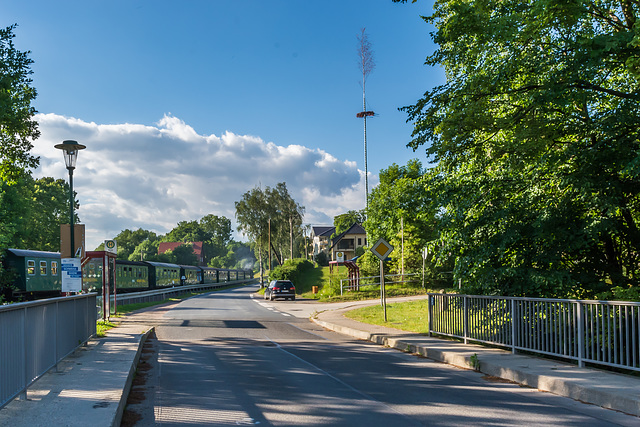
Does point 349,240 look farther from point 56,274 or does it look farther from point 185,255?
point 56,274

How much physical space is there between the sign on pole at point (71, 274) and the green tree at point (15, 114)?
18.7ft

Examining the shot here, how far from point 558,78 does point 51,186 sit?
6753 centimetres

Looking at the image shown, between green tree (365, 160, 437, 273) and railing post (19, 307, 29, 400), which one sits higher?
green tree (365, 160, 437, 273)

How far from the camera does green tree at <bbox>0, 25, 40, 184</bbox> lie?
17.6m

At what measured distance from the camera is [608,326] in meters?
8.42

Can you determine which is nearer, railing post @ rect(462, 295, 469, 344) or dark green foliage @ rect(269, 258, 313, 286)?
railing post @ rect(462, 295, 469, 344)

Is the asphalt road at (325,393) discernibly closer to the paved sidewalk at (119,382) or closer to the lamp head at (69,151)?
the paved sidewalk at (119,382)

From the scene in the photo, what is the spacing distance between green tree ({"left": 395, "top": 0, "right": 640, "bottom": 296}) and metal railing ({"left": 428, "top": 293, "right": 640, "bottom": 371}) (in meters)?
0.79

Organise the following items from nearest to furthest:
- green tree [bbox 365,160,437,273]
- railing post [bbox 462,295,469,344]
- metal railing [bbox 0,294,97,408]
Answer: metal railing [bbox 0,294,97,408] < railing post [bbox 462,295,469,344] < green tree [bbox 365,160,437,273]

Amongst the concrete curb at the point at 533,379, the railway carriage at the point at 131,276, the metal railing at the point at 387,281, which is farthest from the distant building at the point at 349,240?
the concrete curb at the point at 533,379

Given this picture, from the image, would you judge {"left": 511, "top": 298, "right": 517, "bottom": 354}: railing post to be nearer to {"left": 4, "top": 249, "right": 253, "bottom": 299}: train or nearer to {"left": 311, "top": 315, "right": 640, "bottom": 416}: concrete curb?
{"left": 311, "top": 315, "right": 640, "bottom": 416}: concrete curb

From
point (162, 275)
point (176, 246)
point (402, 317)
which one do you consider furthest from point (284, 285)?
point (176, 246)

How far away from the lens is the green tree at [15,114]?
1758 cm

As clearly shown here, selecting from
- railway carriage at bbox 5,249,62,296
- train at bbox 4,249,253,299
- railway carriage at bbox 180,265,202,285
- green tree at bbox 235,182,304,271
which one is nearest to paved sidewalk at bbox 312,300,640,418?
train at bbox 4,249,253,299
